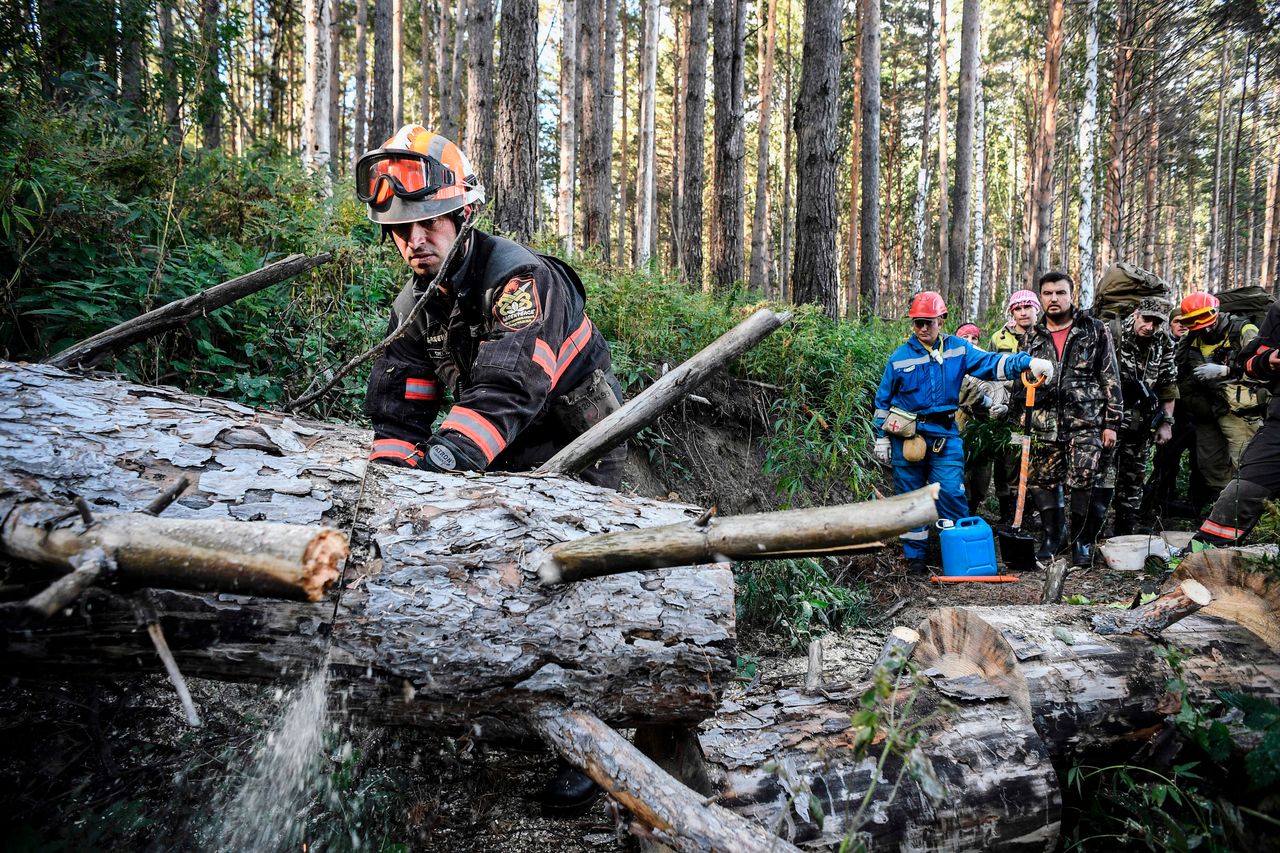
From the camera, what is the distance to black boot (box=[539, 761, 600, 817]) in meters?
2.26

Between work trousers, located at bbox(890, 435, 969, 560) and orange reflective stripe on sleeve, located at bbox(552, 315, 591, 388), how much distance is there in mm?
3569

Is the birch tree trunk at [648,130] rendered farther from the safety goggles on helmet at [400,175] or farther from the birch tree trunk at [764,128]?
the safety goggles on helmet at [400,175]

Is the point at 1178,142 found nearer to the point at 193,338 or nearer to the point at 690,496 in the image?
the point at 690,496

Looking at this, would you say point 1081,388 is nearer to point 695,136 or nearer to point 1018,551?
point 1018,551

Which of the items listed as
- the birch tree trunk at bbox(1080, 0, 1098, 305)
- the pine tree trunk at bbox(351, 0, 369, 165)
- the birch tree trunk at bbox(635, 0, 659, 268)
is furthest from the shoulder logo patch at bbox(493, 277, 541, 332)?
the pine tree trunk at bbox(351, 0, 369, 165)

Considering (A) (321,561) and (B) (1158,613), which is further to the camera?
(B) (1158,613)

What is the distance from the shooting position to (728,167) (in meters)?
9.27

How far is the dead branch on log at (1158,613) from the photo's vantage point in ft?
7.41

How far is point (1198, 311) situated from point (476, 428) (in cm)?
746

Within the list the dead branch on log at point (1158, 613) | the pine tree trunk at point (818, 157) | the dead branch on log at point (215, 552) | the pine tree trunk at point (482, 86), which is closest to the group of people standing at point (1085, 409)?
the pine tree trunk at point (818, 157)

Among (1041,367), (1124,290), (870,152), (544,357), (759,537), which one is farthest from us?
(870,152)

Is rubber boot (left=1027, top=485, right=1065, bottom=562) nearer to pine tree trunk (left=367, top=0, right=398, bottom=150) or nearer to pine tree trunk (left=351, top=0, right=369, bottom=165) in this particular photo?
pine tree trunk (left=367, top=0, right=398, bottom=150)

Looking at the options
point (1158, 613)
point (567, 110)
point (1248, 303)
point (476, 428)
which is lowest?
point (1158, 613)

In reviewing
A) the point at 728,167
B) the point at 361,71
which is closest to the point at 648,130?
the point at 728,167
